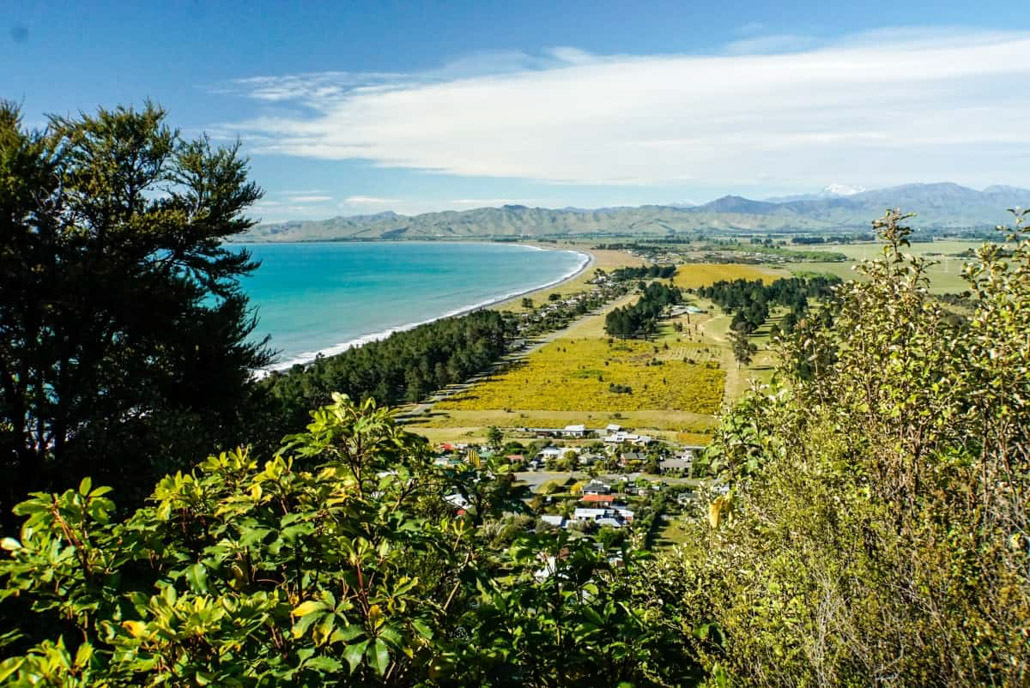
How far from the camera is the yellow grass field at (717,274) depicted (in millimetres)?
115500

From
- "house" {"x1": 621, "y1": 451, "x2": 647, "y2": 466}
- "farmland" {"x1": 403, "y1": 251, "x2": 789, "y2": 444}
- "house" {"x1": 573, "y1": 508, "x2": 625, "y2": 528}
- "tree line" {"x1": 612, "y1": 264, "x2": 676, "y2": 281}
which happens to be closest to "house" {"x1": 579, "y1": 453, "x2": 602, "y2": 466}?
"house" {"x1": 621, "y1": 451, "x2": 647, "y2": 466}

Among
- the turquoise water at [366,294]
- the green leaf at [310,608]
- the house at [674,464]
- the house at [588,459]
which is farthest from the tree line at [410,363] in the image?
the green leaf at [310,608]

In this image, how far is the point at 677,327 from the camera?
8156 centimetres

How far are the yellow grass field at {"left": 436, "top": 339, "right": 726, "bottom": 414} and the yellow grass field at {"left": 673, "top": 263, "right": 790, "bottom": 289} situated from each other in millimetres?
51500

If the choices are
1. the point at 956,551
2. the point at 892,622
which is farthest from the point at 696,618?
the point at 956,551

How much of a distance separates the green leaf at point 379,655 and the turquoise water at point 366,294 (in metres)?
29.7

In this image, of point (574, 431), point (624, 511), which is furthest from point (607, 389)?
point (624, 511)

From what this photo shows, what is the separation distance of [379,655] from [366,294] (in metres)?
113

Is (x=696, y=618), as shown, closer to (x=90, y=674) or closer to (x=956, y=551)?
(x=956, y=551)

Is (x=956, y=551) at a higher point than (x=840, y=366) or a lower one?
lower

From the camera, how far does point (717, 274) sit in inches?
4830

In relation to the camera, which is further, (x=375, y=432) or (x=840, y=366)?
(x=840, y=366)

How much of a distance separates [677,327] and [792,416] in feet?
259

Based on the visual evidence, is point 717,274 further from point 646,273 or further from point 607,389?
point 607,389
